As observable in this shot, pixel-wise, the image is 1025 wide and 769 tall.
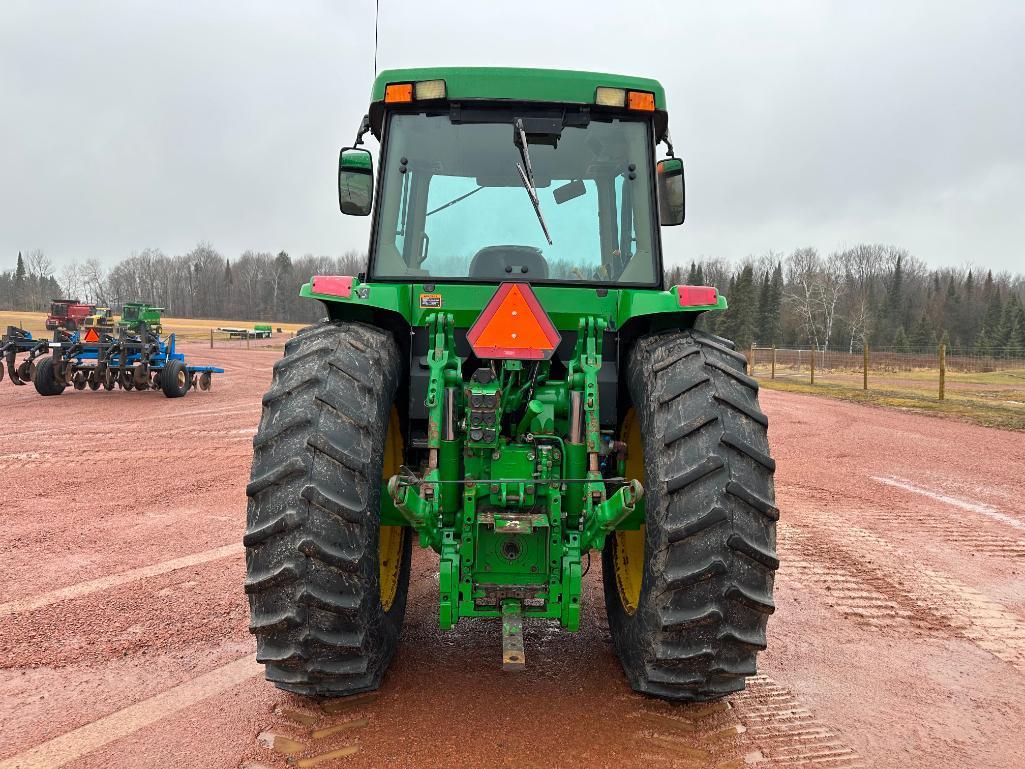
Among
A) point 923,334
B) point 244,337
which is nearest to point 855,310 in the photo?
point 923,334

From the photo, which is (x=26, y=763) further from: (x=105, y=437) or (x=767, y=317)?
(x=767, y=317)

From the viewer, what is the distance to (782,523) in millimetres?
6148

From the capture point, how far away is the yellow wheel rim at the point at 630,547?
3.35m

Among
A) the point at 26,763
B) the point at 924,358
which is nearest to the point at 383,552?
the point at 26,763

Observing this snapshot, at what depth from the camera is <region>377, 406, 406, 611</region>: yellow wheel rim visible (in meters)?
3.27

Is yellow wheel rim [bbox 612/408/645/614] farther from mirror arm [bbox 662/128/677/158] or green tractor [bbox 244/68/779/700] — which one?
mirror arm [bbox 662/128/677/158]

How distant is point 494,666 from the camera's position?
3.31 m

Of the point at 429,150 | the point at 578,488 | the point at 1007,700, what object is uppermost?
the point at 429,150

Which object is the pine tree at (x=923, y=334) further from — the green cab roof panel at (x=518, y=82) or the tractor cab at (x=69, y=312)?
the green cab roof panel at (x=518, y=82)

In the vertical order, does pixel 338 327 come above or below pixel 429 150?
below

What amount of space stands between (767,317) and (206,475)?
60080 mm

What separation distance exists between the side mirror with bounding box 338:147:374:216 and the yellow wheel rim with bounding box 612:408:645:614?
5.90ft

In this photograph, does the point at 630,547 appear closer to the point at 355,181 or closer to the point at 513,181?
the point at 513,181

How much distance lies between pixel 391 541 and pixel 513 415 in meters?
0.94
